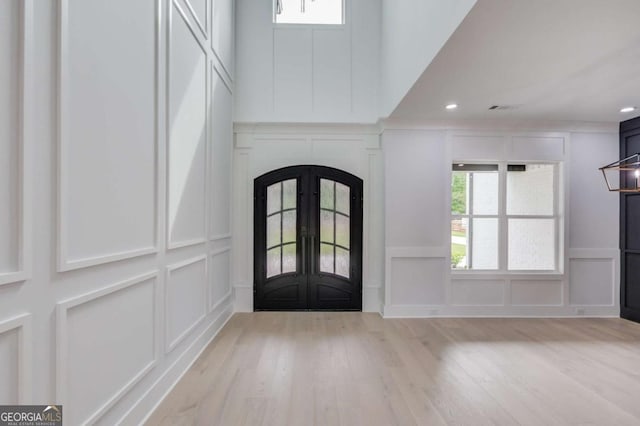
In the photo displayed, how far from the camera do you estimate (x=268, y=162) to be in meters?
5.05

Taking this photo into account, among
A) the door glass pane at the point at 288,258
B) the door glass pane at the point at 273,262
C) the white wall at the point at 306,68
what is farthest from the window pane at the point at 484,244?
the door glass pane at the point at 273,262

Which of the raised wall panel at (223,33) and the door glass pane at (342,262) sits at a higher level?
the raised wall panel at (223,33)

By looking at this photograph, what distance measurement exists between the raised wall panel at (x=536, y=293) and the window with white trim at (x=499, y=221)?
187 millimetres

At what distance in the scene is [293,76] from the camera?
501 centimetres

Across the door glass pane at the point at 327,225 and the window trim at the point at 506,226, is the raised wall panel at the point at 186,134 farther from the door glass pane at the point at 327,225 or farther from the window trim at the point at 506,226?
→ the window trim at the point at 506,226

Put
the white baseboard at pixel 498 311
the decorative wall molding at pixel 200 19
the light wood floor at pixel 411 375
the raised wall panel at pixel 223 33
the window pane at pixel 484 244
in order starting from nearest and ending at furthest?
the light wood floor at pixel 411 375, the decorative wall molding at pixel 200 19, the raised wall panel at pixel 223 33, the white baseboard at pixel 498 311, the window pane at pixel 484 244

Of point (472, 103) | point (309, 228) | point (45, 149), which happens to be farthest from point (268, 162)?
point (45, 149)

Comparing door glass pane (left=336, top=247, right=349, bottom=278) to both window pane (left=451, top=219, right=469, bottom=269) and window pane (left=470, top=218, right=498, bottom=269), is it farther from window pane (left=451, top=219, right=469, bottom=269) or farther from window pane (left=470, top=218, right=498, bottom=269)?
window pane (left=470, top=218, right=498, bottom=269)

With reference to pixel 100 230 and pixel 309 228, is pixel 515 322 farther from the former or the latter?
pixel 100 230

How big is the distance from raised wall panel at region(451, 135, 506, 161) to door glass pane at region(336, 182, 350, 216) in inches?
Answer: 58.9

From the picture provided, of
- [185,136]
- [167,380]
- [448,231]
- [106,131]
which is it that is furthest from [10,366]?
[448,231]

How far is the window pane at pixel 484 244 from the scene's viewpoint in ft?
16.0

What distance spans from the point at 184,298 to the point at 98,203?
1.45 m

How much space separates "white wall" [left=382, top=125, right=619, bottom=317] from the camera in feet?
15.7
